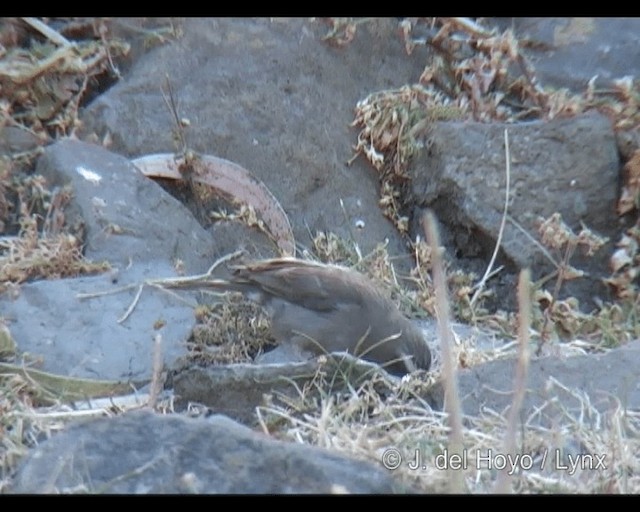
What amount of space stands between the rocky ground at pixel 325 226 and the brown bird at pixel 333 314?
7.2 inches

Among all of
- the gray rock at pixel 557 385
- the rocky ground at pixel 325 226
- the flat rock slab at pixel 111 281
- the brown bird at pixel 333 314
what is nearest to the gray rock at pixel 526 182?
the rocky ground at pixel 325 226

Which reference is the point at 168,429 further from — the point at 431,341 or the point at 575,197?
the point at 575,197

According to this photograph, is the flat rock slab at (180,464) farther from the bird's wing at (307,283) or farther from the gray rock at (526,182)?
the gray rock at (526,182)

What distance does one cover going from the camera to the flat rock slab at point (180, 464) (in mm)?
3100

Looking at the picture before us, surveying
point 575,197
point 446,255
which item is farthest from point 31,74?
point 575,197

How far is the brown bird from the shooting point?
5.23m

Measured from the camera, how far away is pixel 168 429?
3.35 m

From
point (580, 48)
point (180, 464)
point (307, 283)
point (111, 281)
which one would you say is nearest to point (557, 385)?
point (307, 283)

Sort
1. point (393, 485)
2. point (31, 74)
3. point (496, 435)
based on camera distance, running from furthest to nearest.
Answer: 1. point (31, 74)
2. point (496, 435)
3. point (393, 485)

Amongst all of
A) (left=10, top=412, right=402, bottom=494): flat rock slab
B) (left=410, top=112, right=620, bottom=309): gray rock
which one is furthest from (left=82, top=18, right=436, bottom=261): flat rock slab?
(left=10, top=412, right=402, bottom=494): flat rock slab

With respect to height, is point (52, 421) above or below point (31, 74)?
below

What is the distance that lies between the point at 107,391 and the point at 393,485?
88.0 inches

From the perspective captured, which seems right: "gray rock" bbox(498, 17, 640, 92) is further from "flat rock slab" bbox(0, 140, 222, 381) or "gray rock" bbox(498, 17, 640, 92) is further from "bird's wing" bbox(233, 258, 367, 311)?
"bird's wing" bbox(233, 258, 367, 311)

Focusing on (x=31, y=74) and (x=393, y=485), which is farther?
(x=31, y=74)
